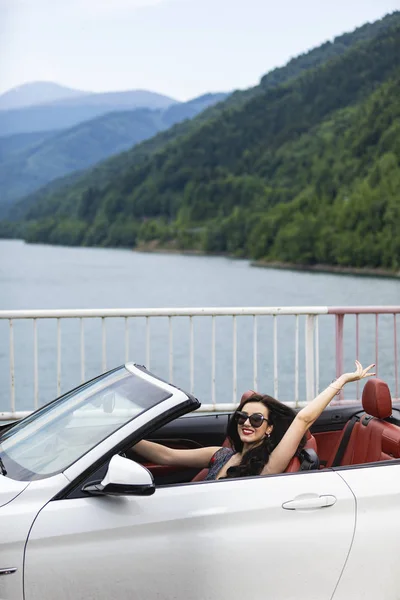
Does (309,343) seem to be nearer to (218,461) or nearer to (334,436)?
(334,436)

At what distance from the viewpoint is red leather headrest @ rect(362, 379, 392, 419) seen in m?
3.83

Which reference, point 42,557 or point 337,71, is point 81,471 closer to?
point 42,557

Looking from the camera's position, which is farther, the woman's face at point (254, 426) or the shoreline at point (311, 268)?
the shoreline at point (311, 268)

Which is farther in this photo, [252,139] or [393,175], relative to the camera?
[252,139]

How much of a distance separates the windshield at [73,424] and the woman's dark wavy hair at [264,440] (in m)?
0.53

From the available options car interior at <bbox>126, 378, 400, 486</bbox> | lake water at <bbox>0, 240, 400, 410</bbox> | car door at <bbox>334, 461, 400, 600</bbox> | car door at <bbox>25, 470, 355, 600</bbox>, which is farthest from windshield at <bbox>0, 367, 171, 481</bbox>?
lake water at <bbox>0, 240, 400, 410</bbox>

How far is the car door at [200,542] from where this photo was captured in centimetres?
291

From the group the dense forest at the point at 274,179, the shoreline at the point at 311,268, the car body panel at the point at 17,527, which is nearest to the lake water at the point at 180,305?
the shoreline at the point at 311,268

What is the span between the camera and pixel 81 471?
3006mm

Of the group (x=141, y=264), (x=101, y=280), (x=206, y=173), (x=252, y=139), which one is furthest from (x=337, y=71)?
(x=101, y=280)

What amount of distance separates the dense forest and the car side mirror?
9321 centimetres

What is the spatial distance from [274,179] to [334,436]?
145 meters

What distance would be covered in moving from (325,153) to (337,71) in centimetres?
3765

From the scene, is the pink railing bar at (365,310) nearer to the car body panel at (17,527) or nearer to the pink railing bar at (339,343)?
the pink railing bar at (339,343)
